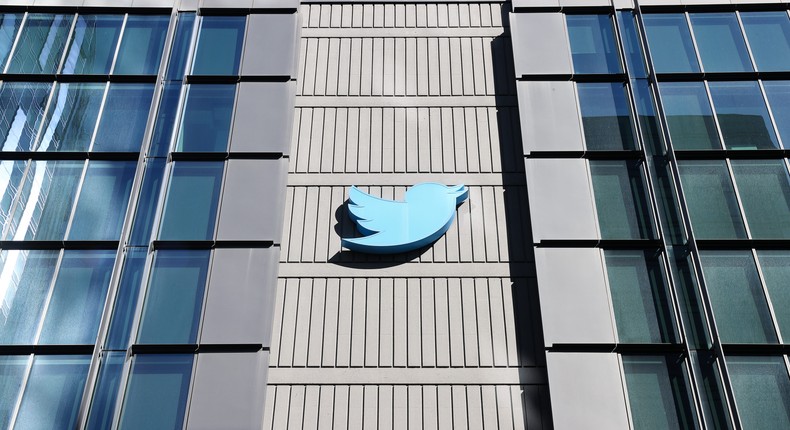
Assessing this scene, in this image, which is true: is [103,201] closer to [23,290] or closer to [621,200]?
[23,290]

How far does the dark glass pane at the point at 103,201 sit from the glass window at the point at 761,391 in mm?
11490

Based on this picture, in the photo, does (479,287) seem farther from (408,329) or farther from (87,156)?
(87,156)

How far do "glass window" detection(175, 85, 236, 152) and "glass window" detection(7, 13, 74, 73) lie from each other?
10.8 feet

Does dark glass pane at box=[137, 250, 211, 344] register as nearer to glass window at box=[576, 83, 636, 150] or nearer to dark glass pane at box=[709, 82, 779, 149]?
glass window at box=[576, 83, 636, 150]

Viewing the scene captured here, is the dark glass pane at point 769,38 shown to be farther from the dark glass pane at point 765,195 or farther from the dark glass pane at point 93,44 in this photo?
the dark glass pane at point 93,44

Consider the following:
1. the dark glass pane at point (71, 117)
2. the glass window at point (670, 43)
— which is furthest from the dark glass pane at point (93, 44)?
the glass window at point (670, 43)

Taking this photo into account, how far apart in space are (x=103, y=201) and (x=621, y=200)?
1019cm

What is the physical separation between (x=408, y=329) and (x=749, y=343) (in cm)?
596

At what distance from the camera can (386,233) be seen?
16188 millimetres

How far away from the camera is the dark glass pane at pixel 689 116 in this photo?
16984 millimetres

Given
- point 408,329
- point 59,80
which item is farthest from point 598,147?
point 59,80

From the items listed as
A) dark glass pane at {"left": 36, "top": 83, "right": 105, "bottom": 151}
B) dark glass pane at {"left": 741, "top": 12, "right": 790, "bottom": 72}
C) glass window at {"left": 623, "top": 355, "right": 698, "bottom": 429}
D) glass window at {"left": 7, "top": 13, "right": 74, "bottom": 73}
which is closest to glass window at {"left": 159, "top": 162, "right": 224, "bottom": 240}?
dark glass pane at {"left": 36, "top": 83, "right": 105, "bottom": 151}

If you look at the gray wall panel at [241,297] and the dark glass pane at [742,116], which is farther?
the dark glass pane at [742,116]

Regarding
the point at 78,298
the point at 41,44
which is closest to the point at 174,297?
the point at 78,298
